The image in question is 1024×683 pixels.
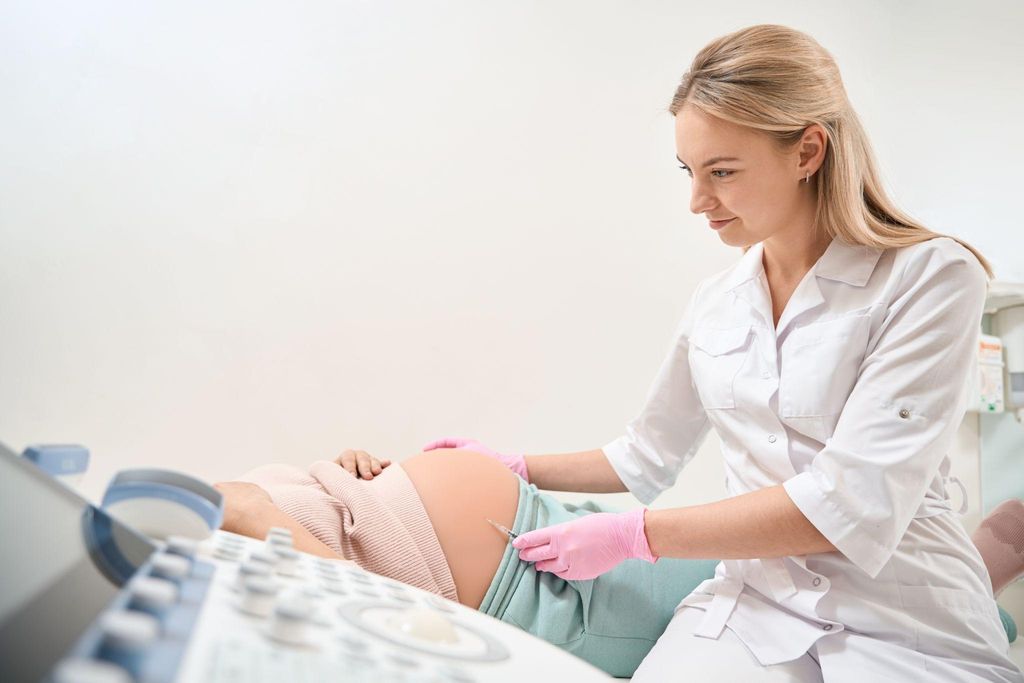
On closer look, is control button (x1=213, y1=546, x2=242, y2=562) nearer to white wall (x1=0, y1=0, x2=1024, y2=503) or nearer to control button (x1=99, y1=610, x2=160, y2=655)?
control button (x1=99, y1=610, x2=160, y2=655)

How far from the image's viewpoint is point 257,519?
1197mm

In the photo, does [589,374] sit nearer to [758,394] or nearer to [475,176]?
[475,176]

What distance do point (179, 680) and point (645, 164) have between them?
243cm

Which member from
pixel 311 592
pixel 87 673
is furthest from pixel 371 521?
pixel 87 673

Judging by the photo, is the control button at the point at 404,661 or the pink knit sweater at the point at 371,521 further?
the pink knit sweater at the point at 371,521

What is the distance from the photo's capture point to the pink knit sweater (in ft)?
4.34

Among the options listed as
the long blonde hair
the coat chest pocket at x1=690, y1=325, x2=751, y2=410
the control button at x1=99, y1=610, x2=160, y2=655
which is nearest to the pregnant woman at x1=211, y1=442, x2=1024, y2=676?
the coat chest pocket at x1=690, y1=325, x2=751, y2=410

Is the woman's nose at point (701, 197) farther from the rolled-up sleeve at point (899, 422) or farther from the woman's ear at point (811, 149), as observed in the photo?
the rolled-up sleeve at point (899, 422)

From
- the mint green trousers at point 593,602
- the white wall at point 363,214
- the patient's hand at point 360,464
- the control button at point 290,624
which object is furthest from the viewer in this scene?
the white wall at point 363,214

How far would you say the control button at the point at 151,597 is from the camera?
33 centimetres

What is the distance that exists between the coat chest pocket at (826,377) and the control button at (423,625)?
3.23 feet

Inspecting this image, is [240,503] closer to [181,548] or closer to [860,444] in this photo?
[181,548]

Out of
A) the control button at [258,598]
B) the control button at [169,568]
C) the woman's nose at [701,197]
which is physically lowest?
the control button at [258,598]

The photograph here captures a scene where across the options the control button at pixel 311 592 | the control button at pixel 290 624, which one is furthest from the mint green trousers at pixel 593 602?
the control button at pixel 290 624
